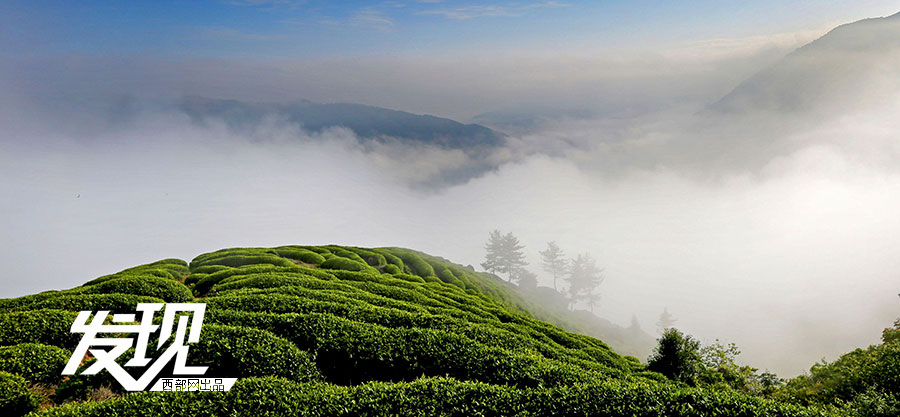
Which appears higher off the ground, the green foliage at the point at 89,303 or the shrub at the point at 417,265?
the shrub at the point at 417,265

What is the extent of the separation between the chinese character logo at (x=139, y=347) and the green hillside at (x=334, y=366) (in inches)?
16.5

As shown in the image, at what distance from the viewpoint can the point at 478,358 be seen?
1711 cm

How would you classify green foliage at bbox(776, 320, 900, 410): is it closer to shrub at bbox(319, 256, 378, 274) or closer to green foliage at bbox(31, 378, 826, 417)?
green foliage at bbox(31, 378, 826, 417)

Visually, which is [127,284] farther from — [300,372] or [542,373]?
[542,373]

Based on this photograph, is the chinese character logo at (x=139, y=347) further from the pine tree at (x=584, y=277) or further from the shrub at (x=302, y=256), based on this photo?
the pine tree at (x=584, y=277)

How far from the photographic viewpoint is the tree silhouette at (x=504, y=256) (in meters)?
144

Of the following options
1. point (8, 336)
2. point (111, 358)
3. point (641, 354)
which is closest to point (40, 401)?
point (111, 358)

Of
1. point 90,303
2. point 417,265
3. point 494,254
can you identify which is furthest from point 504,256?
point 90,303

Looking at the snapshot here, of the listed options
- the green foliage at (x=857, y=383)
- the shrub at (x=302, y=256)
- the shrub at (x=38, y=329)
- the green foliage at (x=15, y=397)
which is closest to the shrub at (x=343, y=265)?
the shrub at (x=302, y=256)

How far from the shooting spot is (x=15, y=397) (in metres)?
12.4

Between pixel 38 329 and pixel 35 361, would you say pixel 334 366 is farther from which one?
pixel 38 329

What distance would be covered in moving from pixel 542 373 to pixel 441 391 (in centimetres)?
486

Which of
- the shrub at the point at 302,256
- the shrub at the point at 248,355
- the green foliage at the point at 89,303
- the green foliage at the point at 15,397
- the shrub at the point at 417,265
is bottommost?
the green foliage at the point at 15,397

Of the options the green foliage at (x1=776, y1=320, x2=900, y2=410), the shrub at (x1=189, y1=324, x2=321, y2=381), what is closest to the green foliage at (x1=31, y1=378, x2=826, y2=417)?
the shrub at (x1=189, y1=324, x2=321, y2=381)
